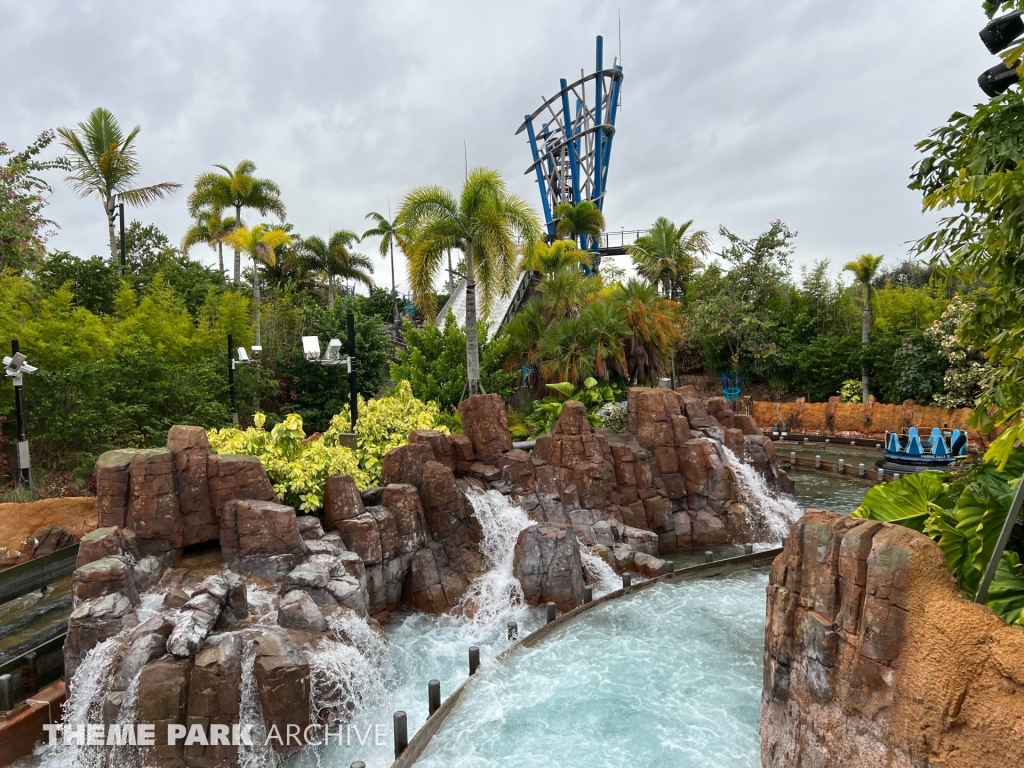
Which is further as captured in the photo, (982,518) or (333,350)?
(333,350)

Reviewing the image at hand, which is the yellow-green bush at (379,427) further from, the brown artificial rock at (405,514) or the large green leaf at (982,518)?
the large green leaf at (982,518)

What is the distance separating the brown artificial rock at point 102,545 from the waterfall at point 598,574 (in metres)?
7.27

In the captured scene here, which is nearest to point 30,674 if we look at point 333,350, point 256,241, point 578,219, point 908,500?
point 333,350

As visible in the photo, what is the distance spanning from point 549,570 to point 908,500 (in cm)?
607

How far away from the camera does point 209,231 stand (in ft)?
85.7

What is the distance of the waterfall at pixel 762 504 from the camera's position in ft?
49.2

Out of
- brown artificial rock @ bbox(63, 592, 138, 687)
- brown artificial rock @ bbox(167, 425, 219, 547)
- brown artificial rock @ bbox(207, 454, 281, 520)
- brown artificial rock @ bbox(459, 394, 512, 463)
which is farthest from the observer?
brown artificial rock @ bbox(459, 394, 512, 463)

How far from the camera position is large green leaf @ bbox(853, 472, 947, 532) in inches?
220

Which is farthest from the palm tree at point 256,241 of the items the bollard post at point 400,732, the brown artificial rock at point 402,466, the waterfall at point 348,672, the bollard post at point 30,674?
the bollard post at point 400,732

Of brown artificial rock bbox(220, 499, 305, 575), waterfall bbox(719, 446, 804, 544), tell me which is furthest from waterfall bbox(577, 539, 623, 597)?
brown artificial rock bbox(220, 499, 305, 575)

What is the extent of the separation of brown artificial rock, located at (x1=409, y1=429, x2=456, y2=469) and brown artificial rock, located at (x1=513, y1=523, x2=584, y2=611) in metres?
2.77

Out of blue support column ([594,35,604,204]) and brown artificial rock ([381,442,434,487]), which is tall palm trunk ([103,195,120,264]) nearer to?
brown artificial rock ([381,442,434,487])

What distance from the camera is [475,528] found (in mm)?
12039

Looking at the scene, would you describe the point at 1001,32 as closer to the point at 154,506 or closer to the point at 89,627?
the point at 89,627
